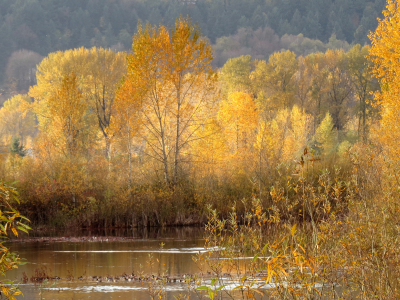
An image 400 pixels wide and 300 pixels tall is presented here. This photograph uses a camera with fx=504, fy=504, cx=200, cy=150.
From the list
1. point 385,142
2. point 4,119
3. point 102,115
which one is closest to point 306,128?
point 102,115

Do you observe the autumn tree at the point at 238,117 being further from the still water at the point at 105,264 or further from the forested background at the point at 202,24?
the forested background at the point at 202,24

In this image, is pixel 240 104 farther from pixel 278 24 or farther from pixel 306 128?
pixel 278 24

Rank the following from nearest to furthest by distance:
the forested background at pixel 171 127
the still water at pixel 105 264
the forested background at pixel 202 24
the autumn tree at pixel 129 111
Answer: the still water at pixel 105 264 < the forested background at pixel 171 127 < the autumn tree at pixel 129 111 < the forested background at pixel 202 24

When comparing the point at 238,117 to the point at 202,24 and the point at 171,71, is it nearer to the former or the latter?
the point at 171,71

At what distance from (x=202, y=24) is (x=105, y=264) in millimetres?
170953

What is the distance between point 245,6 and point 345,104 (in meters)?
135

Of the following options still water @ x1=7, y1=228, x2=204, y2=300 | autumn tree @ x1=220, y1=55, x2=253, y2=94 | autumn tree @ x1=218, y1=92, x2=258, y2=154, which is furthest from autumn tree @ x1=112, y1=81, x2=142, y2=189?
autumn tree @ x1=220, y1=55, x2=253, y2=94

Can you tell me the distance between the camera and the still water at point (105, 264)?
10625mm

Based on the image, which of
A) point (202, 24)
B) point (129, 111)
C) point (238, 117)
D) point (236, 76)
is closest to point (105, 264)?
point (129, 111)

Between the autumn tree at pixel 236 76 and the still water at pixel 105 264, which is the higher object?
the autumn tree at pixel 236 76

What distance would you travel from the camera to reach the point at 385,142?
21.8 meters

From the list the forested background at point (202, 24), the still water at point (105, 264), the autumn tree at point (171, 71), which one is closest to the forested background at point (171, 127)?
the autumn tree at point (171, 71)

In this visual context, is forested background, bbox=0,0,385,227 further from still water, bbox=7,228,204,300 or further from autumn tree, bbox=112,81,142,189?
still water, bbox=7,228,204,300

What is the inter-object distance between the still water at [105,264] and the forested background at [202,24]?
10807cm
